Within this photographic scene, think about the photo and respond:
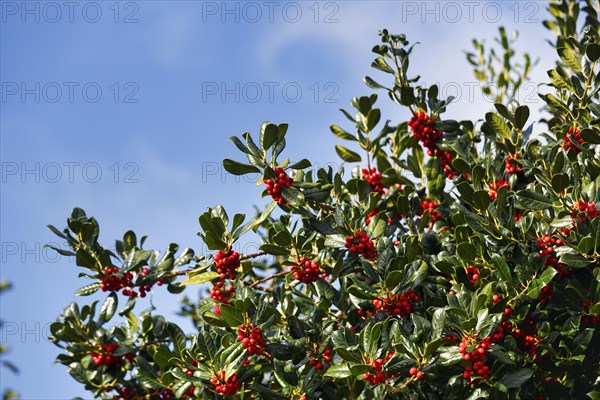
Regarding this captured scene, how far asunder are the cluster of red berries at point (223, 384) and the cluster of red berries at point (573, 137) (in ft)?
9.26

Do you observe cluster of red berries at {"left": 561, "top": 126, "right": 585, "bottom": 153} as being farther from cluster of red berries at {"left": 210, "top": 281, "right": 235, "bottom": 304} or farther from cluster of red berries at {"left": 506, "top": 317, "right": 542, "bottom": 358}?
cluster of red berries at {"left": 210, "top": 281, "right": 235, "bottom": 304}

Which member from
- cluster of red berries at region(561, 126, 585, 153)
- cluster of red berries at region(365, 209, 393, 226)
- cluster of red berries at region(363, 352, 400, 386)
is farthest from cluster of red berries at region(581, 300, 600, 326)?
cluster of red berries at region(365, 209, 393, 226)

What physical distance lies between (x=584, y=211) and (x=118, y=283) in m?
3.38

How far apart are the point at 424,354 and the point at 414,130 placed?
226cm

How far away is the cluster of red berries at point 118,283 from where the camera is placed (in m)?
5.72

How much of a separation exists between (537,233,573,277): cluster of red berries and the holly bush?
1 centimetres

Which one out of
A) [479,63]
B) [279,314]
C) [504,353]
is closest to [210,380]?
[279,314]

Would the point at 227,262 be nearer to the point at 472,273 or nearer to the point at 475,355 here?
the point at 472,273

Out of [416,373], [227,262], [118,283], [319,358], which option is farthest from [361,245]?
[118,283]

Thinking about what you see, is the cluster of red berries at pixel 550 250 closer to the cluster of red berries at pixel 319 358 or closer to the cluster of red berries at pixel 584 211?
the cluster of red berries at pixel 584 211

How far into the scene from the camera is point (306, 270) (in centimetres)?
511

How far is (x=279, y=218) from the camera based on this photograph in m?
5.48

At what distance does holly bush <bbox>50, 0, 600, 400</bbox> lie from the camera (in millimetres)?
4520

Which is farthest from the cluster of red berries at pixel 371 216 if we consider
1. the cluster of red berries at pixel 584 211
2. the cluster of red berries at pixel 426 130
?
the cluster of red berries at pixel 584 211
